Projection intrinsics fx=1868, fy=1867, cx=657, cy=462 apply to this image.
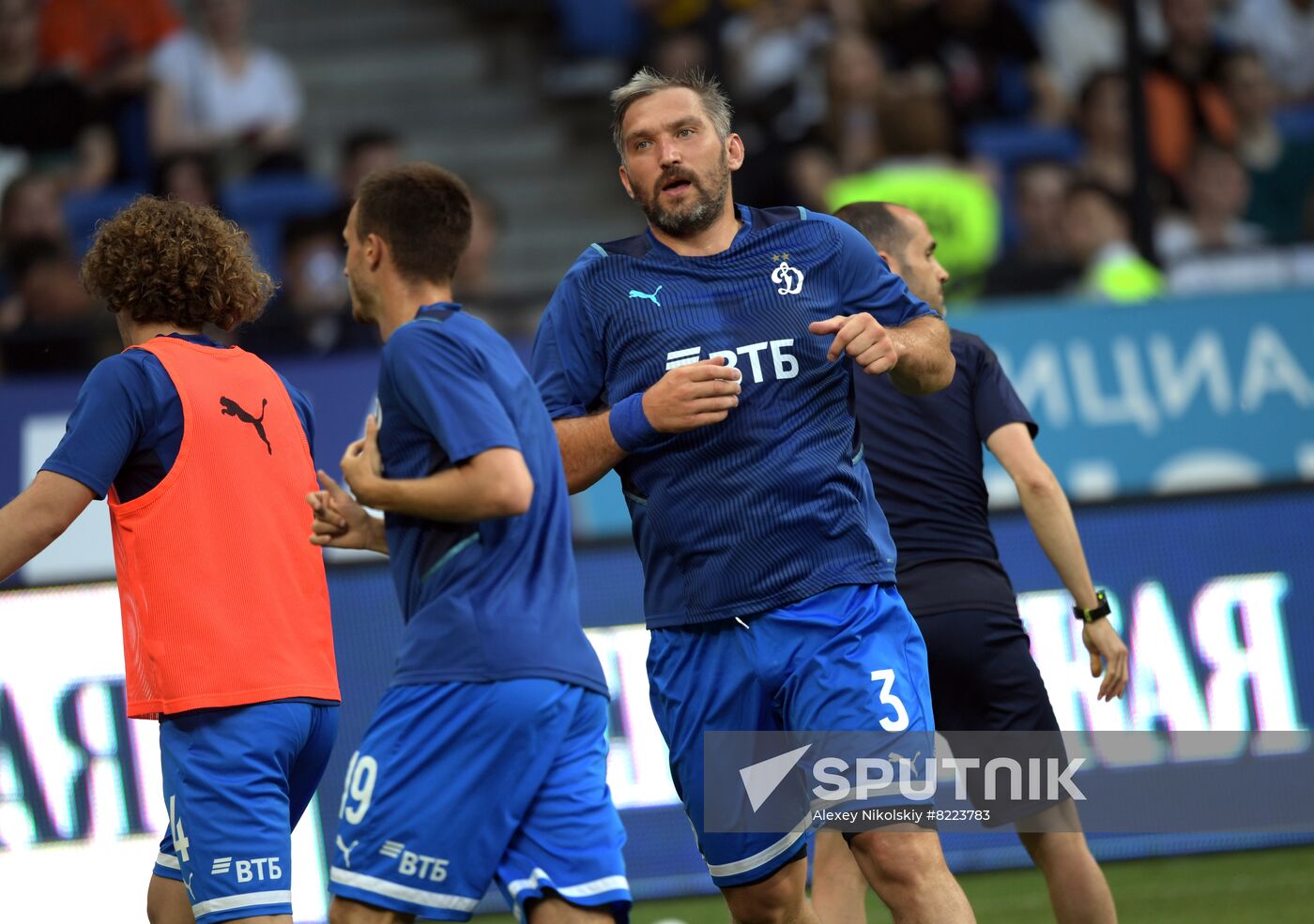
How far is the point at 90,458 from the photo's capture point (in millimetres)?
4145

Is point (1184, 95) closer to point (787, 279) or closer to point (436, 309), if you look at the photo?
point (787, 279)

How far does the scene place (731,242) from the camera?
15.8ft

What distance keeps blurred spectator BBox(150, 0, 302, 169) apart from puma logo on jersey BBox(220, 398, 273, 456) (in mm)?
8769

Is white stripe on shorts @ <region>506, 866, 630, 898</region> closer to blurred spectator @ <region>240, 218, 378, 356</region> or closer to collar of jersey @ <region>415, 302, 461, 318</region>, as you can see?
collar of jersey @ <region>415, 302, 461, 318</region>

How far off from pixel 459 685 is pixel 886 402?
2.05 m

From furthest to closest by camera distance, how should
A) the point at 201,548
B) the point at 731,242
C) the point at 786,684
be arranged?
the point at 731,242 < the point at 786,684 < the point at 201,548

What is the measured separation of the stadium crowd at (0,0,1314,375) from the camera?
37.9 ft

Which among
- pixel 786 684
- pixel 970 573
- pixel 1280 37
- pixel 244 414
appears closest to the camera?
pixel 244 414

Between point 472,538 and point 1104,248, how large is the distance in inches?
337

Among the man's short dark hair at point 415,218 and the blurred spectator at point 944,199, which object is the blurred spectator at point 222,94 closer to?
the blurred spectator at point 944,199

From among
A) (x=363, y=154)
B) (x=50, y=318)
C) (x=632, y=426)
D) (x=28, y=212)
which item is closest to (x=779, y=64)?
(x=363, y=154)

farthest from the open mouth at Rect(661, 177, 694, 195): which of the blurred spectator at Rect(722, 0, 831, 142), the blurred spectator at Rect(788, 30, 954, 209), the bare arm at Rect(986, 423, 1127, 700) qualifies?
the blurred spectator at Rect(722, 0, 831, 142)

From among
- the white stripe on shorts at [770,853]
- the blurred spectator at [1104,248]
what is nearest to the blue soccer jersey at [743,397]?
the white stripe on shorts at [770,853]

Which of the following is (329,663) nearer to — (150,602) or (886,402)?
(150,602)
